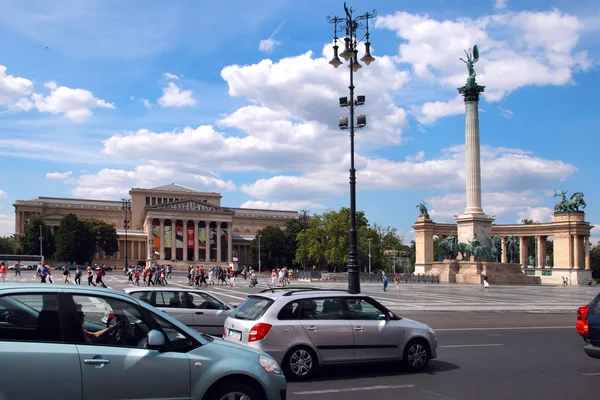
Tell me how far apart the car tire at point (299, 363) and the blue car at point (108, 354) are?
3.64 m

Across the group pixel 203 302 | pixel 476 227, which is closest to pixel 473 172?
pixel 476 227

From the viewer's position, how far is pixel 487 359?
12.9 metres

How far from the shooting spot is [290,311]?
10.5m

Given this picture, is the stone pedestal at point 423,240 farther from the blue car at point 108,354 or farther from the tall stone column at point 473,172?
the blue car at point 108,354

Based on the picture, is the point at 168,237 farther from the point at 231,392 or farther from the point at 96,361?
the point at 96,361

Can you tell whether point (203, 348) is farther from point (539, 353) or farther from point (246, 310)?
point (539, 353)

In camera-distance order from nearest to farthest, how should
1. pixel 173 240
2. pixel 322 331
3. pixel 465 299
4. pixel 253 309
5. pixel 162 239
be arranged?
pixel 322 331 < pixel 253 309 < pixel 465 299 < pixel 162 239 < pixel 173 240

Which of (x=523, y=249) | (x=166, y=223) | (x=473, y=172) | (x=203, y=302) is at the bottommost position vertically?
(x=523, y=249)

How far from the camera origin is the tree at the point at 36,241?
12581 centimetres

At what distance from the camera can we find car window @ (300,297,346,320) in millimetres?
10602

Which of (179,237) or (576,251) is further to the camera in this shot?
(179,237)

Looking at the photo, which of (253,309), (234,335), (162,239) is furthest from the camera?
(162,239)

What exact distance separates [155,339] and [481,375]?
23.4 feet

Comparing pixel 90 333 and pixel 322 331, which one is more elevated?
pixel 90 333
